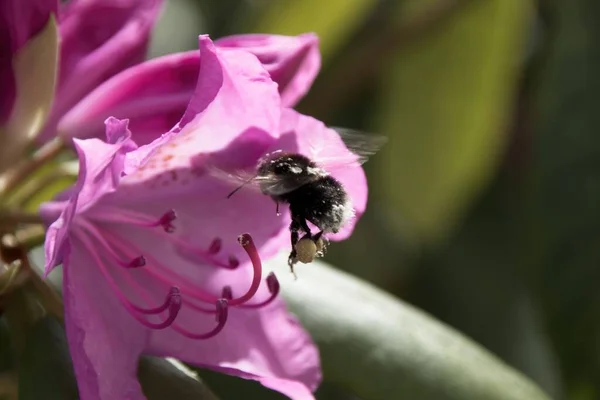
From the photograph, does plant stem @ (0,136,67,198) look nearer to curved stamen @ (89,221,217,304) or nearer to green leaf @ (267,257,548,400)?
curved stamen @ (89,221,217,304)

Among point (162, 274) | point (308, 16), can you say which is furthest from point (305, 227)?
point (308, 16)

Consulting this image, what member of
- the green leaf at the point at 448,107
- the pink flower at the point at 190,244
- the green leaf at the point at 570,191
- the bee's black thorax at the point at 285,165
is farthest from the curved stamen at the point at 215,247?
the green leaf at the point at 448,107

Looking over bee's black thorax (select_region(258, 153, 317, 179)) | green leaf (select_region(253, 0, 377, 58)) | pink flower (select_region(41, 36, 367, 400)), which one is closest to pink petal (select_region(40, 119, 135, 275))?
pink flower (select_region(41, 36, 367, 400))

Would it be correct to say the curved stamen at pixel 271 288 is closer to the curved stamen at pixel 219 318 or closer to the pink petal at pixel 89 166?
the curved stamen at pixel 219 318

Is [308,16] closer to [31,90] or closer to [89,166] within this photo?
[31,90]

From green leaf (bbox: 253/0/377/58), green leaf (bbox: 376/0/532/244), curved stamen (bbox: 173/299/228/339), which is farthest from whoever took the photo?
green leaf (bbox: 376/0/532/244)

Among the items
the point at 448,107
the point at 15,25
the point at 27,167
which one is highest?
the point at 15,25
